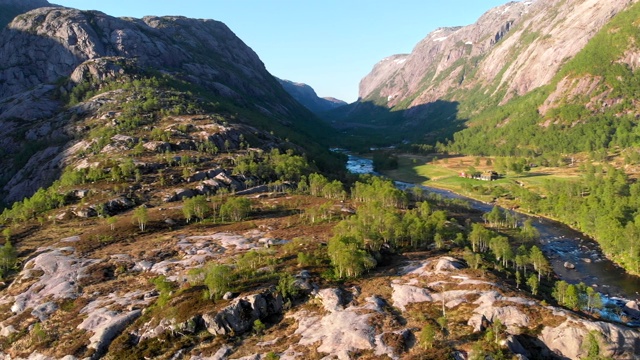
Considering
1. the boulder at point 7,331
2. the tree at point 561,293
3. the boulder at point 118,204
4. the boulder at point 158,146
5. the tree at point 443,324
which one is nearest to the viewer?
the tree at point 443,324

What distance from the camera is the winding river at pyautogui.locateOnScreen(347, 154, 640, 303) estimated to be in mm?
95938

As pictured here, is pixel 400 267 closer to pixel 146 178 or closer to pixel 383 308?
pixel 383 308

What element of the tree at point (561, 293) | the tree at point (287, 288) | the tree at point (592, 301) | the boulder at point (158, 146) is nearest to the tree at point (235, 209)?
the tree at point (287, 288)

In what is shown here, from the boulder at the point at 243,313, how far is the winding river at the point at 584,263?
77.0 m

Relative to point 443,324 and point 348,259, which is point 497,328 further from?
point 348,259

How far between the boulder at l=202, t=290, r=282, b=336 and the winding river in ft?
253

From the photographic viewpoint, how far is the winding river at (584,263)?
95938 millimetres

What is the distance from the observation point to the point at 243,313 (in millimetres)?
64562

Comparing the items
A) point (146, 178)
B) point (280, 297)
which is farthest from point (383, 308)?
point (146, 178)

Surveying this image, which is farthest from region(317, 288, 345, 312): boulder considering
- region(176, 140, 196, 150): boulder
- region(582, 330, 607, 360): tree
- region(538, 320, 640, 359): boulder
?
region(176, 140, 196, 150): boulder

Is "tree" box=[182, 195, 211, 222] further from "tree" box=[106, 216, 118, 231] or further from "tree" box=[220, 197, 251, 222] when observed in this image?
"tree" box=[106, 216, 118, 231]

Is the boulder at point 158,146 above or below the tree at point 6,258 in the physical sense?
above

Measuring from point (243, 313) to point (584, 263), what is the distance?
101 metres

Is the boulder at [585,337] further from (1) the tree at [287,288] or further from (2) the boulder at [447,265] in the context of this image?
(1) the tree at [287,288]
